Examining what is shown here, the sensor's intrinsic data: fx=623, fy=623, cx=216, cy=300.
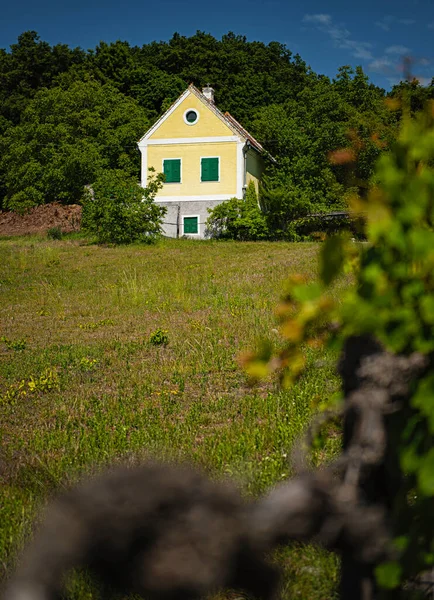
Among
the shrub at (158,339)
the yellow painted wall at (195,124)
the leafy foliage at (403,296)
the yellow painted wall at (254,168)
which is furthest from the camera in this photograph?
the yellow painted wall at (254,168)

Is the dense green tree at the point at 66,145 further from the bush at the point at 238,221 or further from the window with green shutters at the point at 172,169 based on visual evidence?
the bush at the point at 238,221

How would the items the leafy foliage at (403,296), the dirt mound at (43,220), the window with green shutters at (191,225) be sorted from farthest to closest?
the dirt mound at (43,220)
the window with green shutters at (191,225)
the leafy foliage at (403,296)

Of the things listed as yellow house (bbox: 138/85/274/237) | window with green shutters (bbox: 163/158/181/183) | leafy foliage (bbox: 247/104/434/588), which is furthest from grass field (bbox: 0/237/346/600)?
window with green shutters (bbox: 163/158/181/183)

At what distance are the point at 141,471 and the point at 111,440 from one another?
3.20 metres

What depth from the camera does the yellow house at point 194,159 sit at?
32.3 m

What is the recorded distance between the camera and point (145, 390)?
6844 millimetres

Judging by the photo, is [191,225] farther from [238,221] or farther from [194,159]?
[194,159]

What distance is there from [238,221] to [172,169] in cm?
505

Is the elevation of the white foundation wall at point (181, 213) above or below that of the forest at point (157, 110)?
below

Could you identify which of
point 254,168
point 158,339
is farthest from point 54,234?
point 158,339

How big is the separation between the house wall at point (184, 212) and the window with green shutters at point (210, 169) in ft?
4.10

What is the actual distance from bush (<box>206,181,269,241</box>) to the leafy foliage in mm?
28882

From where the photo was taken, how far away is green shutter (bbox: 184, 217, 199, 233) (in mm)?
32656

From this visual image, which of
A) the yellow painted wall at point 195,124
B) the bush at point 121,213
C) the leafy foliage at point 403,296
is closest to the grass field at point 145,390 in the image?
the leafy foliage at point 403,296
